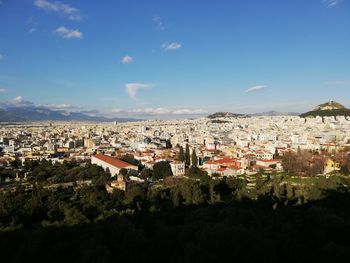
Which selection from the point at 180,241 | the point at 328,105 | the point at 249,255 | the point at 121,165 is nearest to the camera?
the point at 249,255

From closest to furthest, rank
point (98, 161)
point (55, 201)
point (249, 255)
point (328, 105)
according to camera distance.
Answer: point (249, 255)
point (55, 201)
point (98, 161)
point (328, 105)

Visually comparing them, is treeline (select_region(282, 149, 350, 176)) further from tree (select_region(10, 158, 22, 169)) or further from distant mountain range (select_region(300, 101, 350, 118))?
distant mountain range (select_region(300, 101, 350, 118))

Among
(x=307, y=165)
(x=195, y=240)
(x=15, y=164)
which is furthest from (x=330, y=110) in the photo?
(x=195, y=240)

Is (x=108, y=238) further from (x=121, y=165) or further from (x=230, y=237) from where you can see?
(x=121, y=165)

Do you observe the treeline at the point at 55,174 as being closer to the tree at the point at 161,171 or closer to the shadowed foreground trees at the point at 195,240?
the tree at the point at 161,171

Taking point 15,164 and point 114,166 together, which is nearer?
point 114,166

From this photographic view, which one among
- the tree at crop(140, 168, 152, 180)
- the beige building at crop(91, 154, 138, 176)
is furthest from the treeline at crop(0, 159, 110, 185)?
the tree at crop(140, 168, 152, 180)

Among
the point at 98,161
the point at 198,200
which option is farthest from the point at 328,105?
the point at 198,200

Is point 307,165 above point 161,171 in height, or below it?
above

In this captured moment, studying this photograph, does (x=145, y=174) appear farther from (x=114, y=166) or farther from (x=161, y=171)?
(x=114, y=166)
